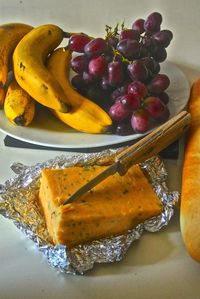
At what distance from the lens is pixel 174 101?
0.86m

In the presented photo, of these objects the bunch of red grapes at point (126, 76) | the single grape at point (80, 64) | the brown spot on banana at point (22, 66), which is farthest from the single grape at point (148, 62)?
the brown spot on banana at point (22, 66)

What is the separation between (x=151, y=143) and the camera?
688 millimetres

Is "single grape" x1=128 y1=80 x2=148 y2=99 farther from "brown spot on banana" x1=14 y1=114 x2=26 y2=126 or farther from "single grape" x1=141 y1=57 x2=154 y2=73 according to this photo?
"brown spot on banana" x1=14 y1=114 x2=26 y2=126

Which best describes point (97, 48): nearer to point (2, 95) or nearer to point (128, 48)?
point (128, 48)

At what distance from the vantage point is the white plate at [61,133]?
78 centimetres

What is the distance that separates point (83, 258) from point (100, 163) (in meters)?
0.17

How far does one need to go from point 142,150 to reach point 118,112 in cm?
12

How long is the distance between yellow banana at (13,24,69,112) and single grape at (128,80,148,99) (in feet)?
0.36

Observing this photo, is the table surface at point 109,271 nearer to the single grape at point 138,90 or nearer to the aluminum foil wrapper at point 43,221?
the aluminum foil wrapper at point 43,221

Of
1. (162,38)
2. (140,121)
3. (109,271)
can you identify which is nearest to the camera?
(109,271)

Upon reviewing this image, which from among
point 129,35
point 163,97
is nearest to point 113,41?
point 129,35

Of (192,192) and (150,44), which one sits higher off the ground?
(150,44)

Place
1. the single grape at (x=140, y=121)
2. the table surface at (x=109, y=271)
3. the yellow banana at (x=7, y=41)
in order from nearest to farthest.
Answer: the table surface at (x=109, y=271) → the single grape at (x=140, y=121) → the yellow banana at (x=7, y=41)

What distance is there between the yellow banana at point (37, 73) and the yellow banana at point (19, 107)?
0.01m
